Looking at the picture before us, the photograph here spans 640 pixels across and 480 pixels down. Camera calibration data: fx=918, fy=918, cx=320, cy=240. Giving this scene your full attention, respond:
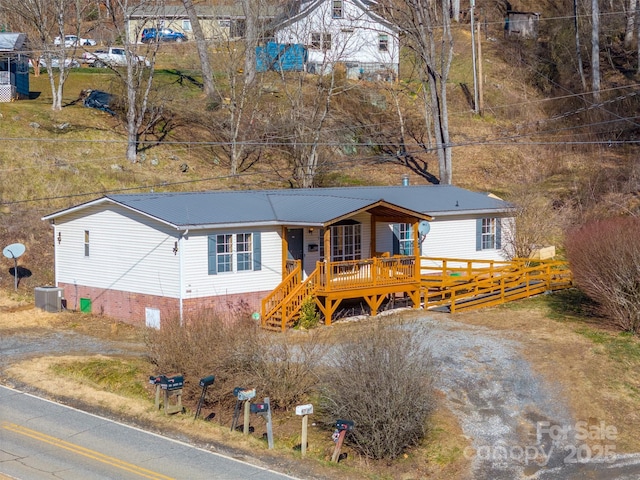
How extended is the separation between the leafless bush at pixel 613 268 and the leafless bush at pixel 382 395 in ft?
33.4

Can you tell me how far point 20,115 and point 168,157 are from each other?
328 inches

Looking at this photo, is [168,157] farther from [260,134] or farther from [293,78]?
[293,78]

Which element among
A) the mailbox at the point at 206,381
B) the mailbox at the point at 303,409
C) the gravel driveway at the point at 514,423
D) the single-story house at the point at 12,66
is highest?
the single-story house at the point at 12,66

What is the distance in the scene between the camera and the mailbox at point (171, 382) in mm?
20641

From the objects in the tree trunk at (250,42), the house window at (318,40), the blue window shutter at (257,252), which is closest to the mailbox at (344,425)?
the blue window shutter at (257,252)

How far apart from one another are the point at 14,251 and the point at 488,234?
18.2 metres

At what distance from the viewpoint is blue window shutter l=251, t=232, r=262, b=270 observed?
29578 millimetres

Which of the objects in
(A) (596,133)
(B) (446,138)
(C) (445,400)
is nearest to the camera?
(C) (445,400)

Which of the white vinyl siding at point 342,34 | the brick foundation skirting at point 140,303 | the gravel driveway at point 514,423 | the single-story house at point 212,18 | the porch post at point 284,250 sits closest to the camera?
the gravel driveway at point 514,423

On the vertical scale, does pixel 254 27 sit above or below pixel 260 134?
above

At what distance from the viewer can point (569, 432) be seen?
20.8 metres

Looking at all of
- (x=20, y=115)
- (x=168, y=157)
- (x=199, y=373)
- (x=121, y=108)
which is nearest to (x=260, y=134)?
(x=168, y=157)

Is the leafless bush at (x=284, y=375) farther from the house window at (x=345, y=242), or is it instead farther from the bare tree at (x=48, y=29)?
the bare tree at (x=48, y=29)

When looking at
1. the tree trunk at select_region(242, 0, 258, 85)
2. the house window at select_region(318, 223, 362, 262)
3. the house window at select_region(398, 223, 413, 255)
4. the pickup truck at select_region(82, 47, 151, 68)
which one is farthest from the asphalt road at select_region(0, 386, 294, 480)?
the pickup truck at select_region(82, 47, 151, 68)
